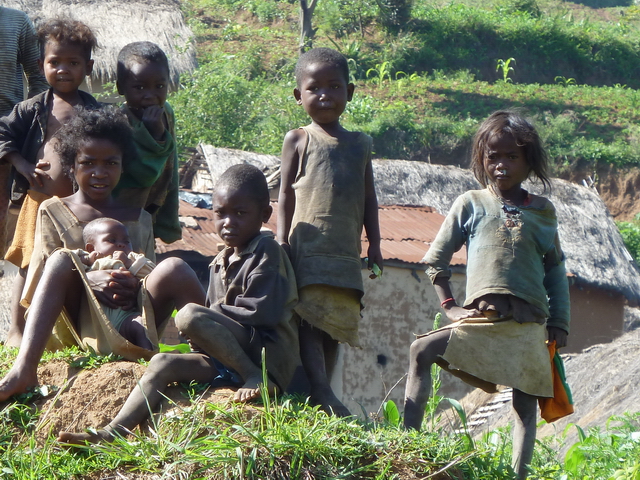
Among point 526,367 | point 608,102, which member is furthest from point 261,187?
point 608,102

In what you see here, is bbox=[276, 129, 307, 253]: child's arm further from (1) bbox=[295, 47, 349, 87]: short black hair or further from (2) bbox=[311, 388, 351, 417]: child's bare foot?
(2) bbox=[311, 388, 351, 417]: child's bare foot

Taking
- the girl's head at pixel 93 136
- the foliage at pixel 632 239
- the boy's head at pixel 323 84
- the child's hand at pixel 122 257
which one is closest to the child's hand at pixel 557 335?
the boy's head at pixel 323 84

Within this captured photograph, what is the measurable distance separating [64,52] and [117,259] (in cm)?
116

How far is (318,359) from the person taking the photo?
12.2ft

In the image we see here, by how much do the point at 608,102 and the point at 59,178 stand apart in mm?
21612

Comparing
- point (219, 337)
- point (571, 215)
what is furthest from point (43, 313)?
point (571, 215)

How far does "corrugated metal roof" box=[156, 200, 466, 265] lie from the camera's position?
9039 millimetres

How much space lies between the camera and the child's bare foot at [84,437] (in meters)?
2.91

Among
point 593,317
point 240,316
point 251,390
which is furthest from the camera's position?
point 593,317

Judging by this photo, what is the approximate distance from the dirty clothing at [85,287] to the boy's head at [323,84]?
980mm

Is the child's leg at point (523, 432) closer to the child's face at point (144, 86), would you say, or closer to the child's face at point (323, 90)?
the child's face at point (323, 90)

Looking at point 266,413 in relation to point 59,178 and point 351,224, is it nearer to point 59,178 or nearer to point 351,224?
point 351,224

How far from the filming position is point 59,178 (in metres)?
4.29

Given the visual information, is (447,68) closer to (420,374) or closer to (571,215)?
(571,215)
